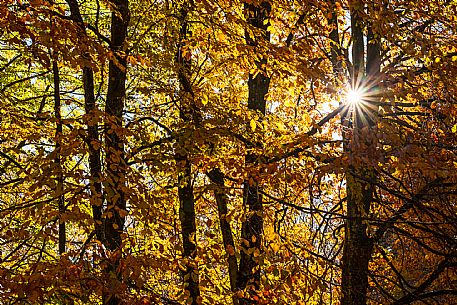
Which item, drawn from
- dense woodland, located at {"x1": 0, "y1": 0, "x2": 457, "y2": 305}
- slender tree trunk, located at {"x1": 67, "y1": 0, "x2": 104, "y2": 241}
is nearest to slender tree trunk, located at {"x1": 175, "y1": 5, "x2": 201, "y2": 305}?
dense woodland, located at {"x1": 0, "y1": 0, "x2": 457, "y2": 305}

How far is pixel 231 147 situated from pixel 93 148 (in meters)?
3.20

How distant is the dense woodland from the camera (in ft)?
→ 14.7

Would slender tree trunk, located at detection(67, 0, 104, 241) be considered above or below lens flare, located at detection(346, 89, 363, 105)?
below

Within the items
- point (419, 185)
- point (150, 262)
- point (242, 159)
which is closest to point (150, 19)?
point (242, 159)

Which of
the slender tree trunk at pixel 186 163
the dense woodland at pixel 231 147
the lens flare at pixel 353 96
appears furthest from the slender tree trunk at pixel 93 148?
the lens flare at pixel 353 96

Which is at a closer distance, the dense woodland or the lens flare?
the dense woodland

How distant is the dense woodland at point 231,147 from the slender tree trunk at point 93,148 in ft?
0.11

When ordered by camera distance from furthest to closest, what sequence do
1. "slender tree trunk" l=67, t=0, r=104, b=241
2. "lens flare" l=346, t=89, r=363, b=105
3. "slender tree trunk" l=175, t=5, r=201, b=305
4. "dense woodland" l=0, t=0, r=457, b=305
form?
"lens flare" l=346, t=89, r=363, b=105, "slender tree trunk" l=175, t=5, r=201, b=305, "slender tree trunk" l=67, t=0, r=104, b=241, "dense woodland" l=0, t=0, r=457, b=305

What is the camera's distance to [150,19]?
26.0 ft

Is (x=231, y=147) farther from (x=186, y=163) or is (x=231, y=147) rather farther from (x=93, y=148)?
(x=93, y=148)

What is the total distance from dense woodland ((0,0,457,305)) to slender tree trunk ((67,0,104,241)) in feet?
0.11

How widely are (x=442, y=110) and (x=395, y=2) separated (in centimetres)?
203

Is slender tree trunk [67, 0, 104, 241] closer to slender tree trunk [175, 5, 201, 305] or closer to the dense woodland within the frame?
the dense woodland

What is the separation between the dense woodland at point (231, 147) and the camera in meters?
4.48
